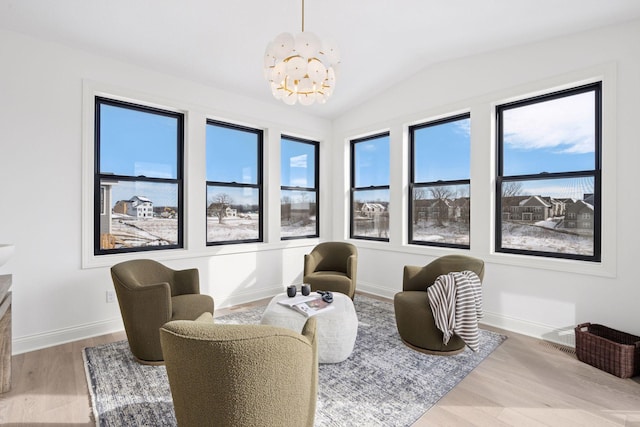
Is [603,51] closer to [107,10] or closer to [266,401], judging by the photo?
[266,401]

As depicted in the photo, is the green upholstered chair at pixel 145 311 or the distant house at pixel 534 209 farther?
the distant house at pixel 534 209

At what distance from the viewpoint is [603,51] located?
2.85 m

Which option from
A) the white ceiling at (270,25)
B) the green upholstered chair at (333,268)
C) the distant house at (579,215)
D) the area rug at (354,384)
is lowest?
the area rug at (354,384)

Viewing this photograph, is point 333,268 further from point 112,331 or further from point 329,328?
point 112,331

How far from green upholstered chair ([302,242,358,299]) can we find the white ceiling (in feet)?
7.91

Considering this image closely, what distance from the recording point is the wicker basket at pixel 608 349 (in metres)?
2.41

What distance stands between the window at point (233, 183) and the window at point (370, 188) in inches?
64.0

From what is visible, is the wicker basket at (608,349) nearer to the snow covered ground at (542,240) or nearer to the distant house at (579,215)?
the snow covered ground at (542,240)

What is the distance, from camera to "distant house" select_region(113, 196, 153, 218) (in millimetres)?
3500

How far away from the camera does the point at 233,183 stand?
4.41 metres

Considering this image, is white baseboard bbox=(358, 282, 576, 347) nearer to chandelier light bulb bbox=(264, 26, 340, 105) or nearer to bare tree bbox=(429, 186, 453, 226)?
bare tree bbox=(429, 186, 453, 226)

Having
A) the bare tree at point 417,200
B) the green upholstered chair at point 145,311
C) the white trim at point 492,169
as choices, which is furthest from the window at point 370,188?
the green upholstered chair at point 145,311

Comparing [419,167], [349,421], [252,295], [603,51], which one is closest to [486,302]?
[419,167]

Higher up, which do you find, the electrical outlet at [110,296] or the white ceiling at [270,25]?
the white ceiling at [270,25]
